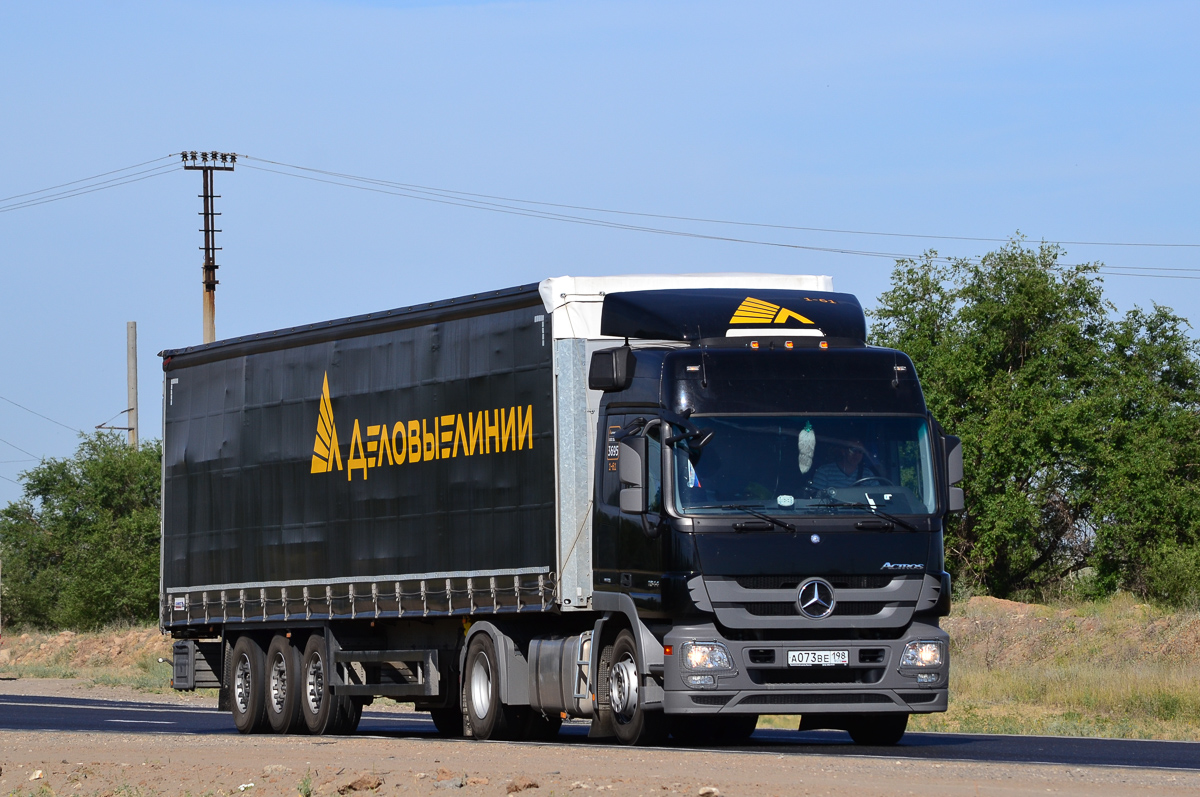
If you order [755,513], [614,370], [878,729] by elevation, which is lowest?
[878,729]

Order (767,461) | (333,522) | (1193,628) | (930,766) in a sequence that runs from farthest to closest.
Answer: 1. (1193,628)
2. (333,522)
3. (767,461)
4. (930,766)

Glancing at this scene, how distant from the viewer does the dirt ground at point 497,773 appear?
1129 centimetres

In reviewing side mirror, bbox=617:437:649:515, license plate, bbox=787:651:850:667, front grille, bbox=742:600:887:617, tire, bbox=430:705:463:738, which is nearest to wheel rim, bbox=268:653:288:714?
tire, bbox=430:705:463:738

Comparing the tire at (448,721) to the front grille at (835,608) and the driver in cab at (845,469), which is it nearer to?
the front grille at (835,608)

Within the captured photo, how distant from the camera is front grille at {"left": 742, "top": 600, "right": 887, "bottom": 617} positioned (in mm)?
14719

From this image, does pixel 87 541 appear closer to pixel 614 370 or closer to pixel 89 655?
pixel 89 655

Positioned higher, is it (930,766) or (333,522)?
(333,522)

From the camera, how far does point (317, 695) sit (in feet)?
66.6

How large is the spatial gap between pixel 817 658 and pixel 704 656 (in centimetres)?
95

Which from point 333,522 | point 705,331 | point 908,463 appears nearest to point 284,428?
point 333,522

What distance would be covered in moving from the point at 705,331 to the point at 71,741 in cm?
780

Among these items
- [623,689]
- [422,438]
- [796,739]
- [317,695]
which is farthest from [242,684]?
[623,689]

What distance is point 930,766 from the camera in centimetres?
1276

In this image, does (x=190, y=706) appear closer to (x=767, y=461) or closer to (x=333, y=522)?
(x=333, y=522)
